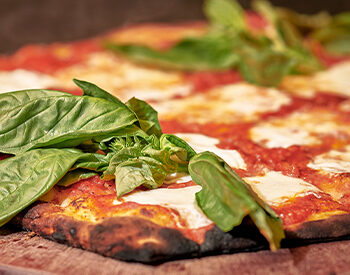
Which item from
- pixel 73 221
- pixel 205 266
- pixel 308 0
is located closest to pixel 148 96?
pixel 73 221

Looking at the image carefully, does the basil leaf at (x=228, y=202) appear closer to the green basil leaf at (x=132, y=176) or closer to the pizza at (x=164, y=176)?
the pizza at (x=164, y=176)

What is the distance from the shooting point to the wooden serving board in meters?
0.92

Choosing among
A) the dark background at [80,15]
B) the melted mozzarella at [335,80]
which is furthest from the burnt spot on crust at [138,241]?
the dark background at [80,15]

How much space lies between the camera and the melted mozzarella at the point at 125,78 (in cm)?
193

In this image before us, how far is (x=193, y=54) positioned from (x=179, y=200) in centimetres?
135

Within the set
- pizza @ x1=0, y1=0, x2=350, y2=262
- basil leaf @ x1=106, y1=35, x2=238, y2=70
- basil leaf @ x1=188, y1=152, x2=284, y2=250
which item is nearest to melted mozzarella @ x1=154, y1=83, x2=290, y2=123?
pizza @ x1=0, y1=0, x2=350, y2=262

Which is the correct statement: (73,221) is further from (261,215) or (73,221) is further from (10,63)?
(10,63)

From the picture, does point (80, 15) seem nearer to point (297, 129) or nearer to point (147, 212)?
point (297, 129)

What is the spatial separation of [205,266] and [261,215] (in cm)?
16

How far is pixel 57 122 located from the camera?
112 centimetres

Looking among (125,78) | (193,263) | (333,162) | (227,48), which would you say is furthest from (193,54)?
(193,263)

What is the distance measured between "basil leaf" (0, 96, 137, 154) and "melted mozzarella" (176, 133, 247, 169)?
0.88 ft

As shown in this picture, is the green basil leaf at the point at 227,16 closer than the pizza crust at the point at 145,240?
No

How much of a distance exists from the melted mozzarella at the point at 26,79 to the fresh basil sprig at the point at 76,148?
71 cm
